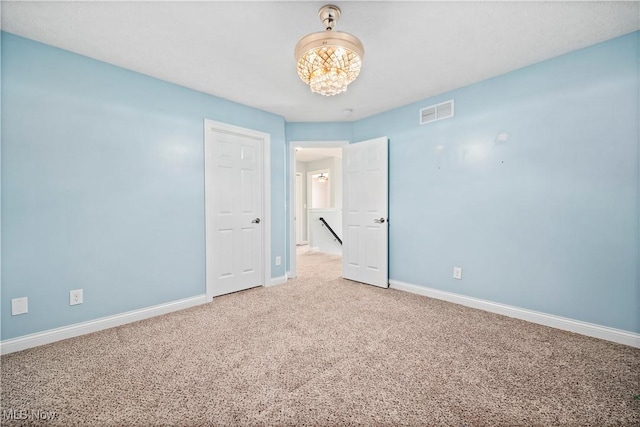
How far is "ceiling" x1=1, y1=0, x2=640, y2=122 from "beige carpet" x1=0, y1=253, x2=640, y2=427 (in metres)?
2.45

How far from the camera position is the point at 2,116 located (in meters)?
2.05

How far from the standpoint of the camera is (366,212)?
3990mm

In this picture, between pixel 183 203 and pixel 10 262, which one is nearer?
pixel 10 262

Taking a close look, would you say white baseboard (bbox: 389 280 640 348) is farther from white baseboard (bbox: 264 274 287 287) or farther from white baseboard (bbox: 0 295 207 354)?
white baseboard (bbox: 0 295 207 354)

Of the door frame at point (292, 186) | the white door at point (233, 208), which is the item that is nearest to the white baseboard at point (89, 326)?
the white door at point (233, 208)

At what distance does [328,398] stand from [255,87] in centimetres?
300

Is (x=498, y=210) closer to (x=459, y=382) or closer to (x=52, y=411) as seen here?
(x=459, y=382)

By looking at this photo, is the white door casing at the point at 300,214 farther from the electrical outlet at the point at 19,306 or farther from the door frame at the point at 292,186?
the electrical outlet at the point at 19,306

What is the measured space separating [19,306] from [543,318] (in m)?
4.47

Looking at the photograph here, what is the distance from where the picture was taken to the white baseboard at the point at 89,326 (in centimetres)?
209

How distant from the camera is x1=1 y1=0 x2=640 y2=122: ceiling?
1853mm

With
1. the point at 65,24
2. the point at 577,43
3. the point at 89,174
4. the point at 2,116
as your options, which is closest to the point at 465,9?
the point at 577,43

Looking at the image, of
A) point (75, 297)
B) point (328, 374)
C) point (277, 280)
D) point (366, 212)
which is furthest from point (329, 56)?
point (277, 280)

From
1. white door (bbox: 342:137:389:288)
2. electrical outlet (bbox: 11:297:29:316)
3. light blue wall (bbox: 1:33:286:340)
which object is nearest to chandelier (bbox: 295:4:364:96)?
light blue wall (bbox: 1:33:286:340)
